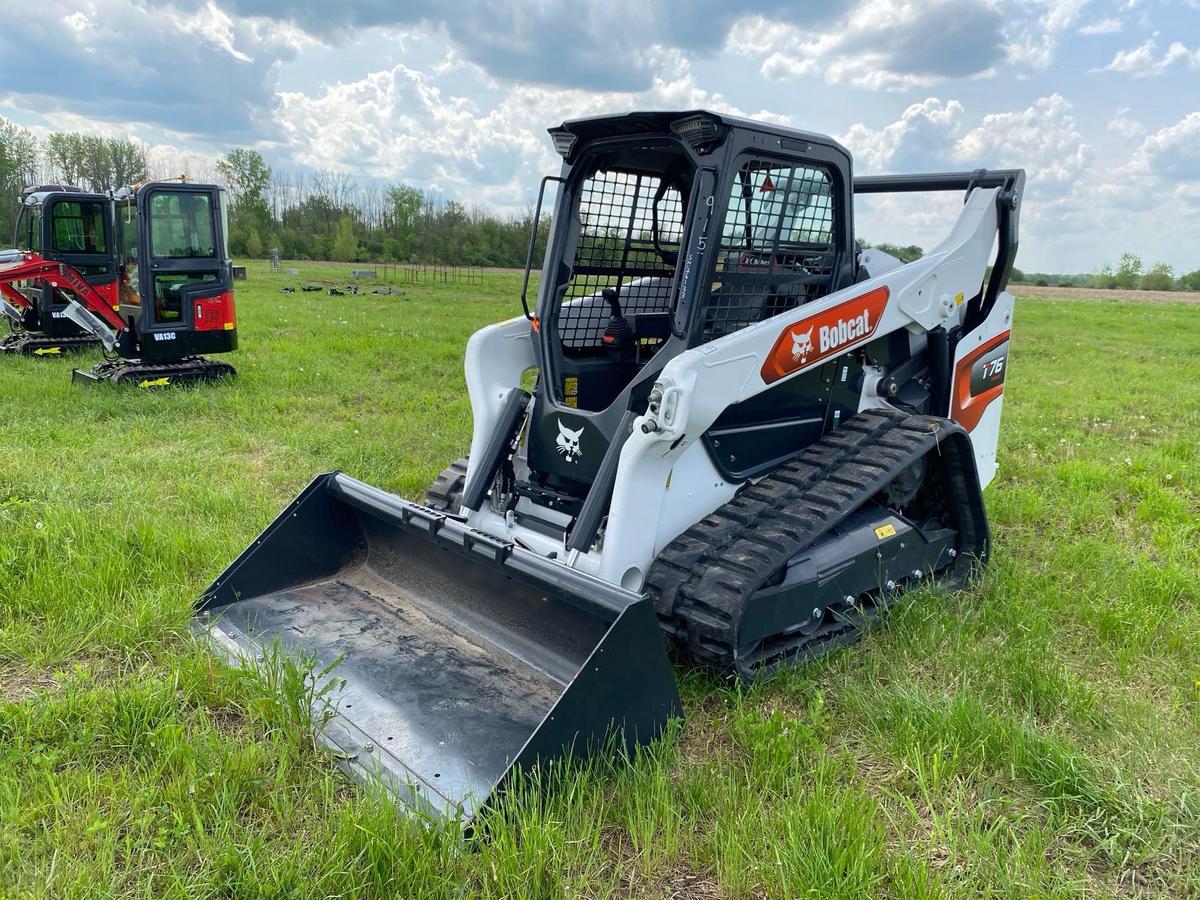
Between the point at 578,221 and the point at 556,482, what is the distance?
1.23m

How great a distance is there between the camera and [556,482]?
396 centimetres

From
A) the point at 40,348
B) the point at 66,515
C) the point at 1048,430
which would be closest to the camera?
the point at 66,515

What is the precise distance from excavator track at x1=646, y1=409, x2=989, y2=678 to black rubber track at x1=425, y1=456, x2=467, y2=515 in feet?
4.78

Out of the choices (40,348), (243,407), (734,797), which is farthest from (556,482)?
(40,348)

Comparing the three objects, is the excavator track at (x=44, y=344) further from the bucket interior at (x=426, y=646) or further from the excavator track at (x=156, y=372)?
the bucket interior at (x=426, y=646)

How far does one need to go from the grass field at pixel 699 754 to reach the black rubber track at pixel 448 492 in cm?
104

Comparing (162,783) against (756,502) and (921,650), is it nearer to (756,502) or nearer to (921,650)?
(756,502)

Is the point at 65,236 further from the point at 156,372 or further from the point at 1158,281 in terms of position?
the point at 1158,281

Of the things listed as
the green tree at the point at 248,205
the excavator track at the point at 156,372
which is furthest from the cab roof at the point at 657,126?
the green tree at the point at 248,205

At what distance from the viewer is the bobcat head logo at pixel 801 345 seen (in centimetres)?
369

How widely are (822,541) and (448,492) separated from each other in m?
1.93

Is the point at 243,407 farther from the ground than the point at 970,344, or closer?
closer

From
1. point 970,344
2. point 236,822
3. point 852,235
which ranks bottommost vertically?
point 236,822

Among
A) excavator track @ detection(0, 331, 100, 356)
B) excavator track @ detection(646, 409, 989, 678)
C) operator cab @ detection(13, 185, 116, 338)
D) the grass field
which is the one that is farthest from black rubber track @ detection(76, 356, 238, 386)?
excavator track @ detection(646, 409, 989, 678)
